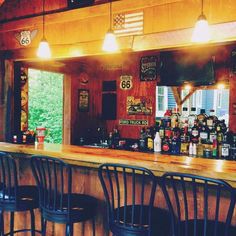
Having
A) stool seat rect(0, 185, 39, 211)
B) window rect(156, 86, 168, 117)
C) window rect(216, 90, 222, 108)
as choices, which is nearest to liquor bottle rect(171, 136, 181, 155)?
stool seat rect(0, 185, 39, 211)

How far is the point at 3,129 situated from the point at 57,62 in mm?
1539

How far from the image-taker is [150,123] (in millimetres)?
5379

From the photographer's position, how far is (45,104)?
7.48m

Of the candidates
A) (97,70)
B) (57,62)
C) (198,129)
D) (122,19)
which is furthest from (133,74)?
(122,19)

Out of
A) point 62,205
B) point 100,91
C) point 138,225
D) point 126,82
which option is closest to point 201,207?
point 138,225

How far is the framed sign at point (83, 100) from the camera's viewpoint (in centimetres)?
575

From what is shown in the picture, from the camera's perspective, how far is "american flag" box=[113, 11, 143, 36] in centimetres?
306

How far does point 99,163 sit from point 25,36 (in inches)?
87.2

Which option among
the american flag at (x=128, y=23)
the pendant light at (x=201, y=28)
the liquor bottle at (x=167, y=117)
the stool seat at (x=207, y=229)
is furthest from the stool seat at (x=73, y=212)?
the liquor bottle at (x=167, y=117)

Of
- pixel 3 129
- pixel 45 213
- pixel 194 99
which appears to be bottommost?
pixel 45 213

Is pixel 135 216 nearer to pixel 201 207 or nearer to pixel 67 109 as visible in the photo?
pixel 201 207

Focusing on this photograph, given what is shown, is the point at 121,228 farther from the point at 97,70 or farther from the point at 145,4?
the point at 97,70

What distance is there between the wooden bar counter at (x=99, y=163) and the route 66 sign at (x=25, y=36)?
136cm

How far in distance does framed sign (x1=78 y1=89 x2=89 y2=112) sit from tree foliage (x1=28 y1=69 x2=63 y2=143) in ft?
5.07
